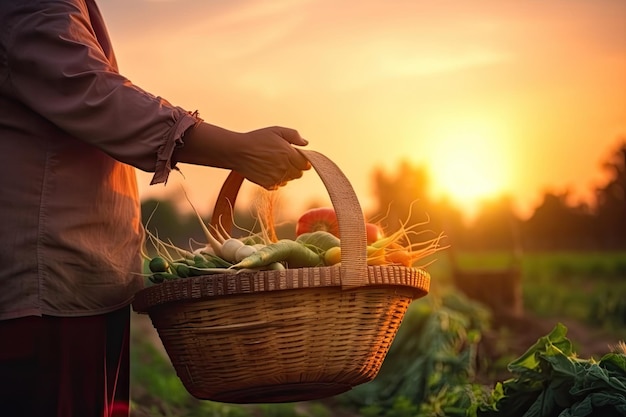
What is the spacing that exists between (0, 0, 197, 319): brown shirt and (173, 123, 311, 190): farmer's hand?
64mm

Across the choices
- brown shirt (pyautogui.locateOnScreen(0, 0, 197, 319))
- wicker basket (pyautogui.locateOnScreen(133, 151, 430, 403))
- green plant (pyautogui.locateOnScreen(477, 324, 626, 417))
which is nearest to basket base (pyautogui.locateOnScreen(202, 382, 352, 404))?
wicker basket (pyautogui.locateOnScreen(133, 151, 430, 403))

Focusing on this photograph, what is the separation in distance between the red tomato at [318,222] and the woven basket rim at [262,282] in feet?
1.44

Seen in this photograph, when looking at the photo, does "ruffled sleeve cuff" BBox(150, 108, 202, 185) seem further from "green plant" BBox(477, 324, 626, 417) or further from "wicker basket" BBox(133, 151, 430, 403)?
"green plant" BBox(477, 324, 626, 417)

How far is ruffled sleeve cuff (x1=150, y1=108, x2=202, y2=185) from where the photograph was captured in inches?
87.2

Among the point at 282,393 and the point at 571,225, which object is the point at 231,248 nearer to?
the point at 282,393

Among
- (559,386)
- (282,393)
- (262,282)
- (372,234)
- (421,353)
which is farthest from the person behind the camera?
(421,353)

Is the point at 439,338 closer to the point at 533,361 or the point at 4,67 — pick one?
the point at 533,361

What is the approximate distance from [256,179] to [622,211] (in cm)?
2076

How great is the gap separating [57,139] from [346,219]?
0.77 metres

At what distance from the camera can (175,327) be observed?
2365 mm

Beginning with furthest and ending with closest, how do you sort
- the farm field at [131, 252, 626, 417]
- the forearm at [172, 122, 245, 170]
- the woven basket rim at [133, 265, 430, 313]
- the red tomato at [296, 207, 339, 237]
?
the farm field at [131, 252, 626, 417], the red tomato at [296, 207, 339, 237], the forearm at [172, 122, 245, 170], the woven basket rim at [133, 265, 430, 313]

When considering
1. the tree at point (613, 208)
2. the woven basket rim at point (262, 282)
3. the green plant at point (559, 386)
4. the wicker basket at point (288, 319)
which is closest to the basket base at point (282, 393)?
the wicker basket at point (288, 319)

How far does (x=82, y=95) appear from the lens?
2201 mm

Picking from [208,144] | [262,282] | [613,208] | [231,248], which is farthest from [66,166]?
[613,208]
